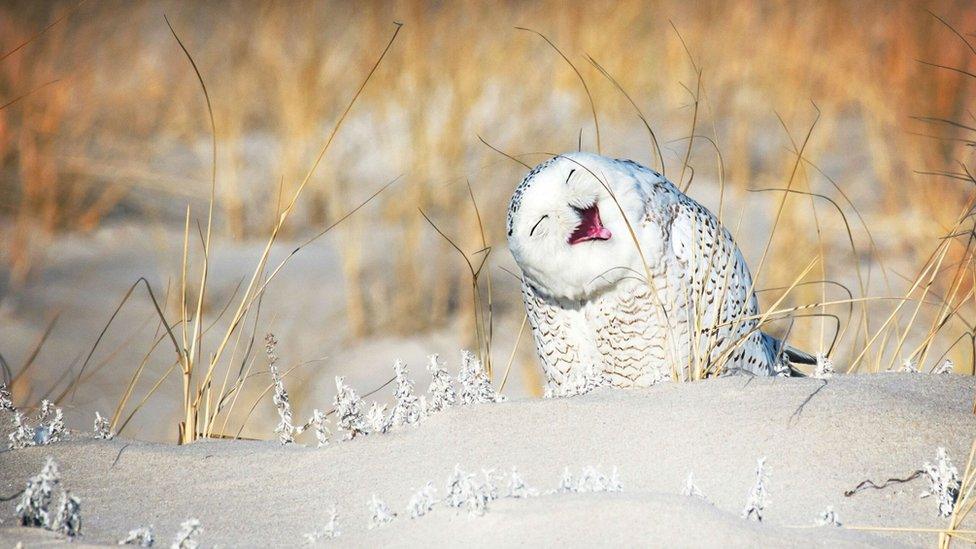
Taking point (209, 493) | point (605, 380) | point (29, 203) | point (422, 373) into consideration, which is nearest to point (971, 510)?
point (605, 380)

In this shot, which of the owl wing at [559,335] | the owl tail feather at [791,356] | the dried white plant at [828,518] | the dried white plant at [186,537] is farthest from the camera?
the owl tail feather at [791,356]

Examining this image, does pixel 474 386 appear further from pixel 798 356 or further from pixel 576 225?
pixel 798 356

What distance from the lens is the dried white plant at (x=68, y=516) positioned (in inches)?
59.6

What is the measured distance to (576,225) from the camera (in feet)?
7.84

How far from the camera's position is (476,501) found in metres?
1.51

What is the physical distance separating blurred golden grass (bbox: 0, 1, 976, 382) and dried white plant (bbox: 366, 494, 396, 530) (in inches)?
129

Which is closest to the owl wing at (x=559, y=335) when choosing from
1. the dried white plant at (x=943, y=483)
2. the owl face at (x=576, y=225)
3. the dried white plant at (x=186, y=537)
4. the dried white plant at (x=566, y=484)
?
the owl face at (x=576, y=225)

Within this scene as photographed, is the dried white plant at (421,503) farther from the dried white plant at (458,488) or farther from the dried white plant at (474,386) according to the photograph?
the dried white plant at (474,386)

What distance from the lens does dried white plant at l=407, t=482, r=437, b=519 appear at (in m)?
1.57

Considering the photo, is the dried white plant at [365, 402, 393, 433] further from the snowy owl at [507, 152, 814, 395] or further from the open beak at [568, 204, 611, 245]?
the open beak at [568, 204, 611, 245]

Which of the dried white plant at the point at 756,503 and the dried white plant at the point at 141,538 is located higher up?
the dried white plant at the point at 756,503

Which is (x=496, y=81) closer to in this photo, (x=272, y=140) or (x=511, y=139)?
(x=511, y=139)

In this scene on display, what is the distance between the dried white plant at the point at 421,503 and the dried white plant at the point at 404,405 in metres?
0.51

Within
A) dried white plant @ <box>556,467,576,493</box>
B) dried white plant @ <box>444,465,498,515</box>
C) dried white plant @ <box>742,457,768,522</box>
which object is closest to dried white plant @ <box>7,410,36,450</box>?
dried white plant @ <box>444,465,498,515</box>
